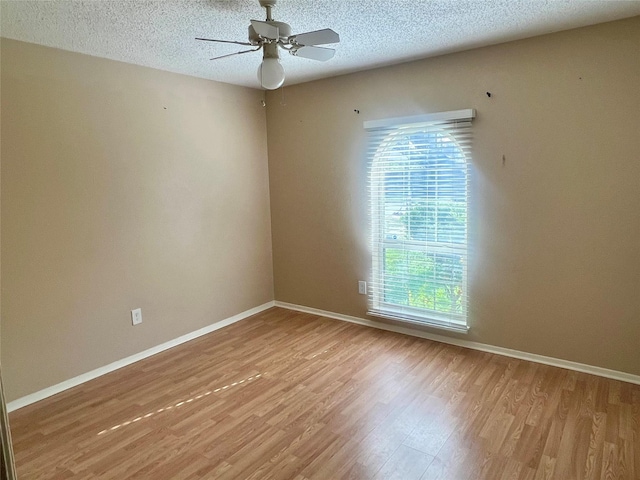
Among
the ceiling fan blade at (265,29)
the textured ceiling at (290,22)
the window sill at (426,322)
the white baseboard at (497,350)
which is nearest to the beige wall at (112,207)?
the textured ceiling at (290,22)

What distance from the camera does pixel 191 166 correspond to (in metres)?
3.87

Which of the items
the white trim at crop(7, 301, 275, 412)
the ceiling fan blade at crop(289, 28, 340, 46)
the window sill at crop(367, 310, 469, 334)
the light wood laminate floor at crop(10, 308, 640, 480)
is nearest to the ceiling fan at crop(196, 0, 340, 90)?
the ceiling fan blade at crop(289, 28, 340, 46)

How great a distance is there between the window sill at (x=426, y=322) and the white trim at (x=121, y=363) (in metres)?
1.40

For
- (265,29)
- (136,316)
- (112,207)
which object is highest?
(265,29)

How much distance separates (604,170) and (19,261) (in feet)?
13.0

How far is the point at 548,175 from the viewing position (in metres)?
3.05

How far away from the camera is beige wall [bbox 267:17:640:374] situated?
2805mm

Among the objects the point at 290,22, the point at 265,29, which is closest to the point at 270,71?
the point at 265,29

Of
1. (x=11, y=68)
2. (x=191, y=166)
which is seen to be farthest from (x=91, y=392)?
(x=11, y=68)

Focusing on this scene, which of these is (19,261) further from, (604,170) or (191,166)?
(604,170)

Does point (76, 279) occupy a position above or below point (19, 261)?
below

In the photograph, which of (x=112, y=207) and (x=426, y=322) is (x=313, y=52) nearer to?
(x=112, y=207)

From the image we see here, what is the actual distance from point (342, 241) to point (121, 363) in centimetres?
223

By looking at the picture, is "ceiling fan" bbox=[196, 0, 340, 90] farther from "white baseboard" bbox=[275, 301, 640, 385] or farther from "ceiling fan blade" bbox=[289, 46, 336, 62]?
"white baseboard" bbox=[275, 301, 640, 385]
